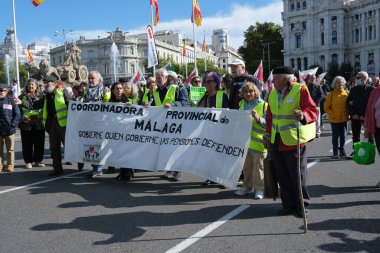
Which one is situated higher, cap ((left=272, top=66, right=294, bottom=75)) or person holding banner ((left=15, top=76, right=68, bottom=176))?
cap ((left=272, top=66, right=294, bottom=75))

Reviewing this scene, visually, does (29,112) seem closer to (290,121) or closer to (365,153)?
(290,121)

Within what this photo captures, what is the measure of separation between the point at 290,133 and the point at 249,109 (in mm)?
1506

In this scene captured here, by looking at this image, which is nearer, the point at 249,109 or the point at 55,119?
the point at 249,109

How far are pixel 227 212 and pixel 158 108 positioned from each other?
2.70 m

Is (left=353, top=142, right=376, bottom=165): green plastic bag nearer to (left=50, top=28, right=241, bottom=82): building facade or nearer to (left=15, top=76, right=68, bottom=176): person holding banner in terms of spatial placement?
(left=15, top=76, right=68, bottom=176): person holding banner

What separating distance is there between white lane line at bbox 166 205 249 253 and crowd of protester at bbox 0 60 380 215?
24.7 inches

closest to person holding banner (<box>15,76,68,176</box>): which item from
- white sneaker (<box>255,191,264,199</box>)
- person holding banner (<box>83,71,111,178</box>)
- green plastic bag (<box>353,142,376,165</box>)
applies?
person holding banner (<box>83,71,111,178</box>)

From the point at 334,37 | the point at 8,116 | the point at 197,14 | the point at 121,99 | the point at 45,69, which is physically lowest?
the point at 8,116

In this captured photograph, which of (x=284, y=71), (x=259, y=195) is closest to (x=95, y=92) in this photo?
(x=259, y=195)

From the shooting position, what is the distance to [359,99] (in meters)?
9.49

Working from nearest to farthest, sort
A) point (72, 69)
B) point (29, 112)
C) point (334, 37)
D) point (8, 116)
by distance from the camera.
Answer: point (8, 116) → point (29, 112) → point (72, 69) → point (334, 37)

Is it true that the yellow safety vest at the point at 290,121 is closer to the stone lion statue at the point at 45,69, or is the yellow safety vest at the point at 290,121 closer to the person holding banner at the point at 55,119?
the person holding banner at the point at 55,119

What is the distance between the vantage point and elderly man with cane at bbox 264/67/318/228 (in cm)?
537

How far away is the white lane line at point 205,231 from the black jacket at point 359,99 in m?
4.66
